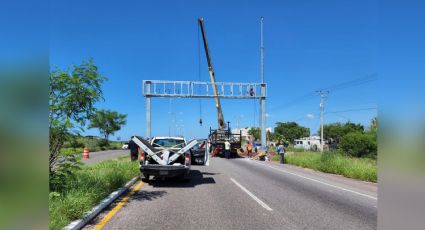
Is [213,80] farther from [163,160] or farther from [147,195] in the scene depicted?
[147,195]

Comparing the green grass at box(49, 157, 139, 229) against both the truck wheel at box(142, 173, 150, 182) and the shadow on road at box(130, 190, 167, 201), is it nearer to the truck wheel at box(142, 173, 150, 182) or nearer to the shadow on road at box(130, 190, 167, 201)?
the shadow on road at box(130, 190, 167, 201)

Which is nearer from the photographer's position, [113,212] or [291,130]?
[113,212]

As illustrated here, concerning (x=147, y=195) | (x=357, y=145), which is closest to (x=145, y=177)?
(x=147, y=195)

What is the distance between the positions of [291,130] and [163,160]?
10739 cm

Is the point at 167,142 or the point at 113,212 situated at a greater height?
the point at 167,142

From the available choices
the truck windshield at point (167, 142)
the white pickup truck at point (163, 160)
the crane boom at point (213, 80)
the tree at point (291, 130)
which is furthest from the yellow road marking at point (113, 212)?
the tree at point (291, 130)

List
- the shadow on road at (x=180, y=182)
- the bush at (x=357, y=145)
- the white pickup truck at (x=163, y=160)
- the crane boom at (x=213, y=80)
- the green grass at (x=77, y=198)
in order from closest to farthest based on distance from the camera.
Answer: the green grass at (x=77, y=198) → the white pickup truck at (x=163, y=160) → the shadow on road at (x=180, y=182) → the crane boom at (x=213, y=80) → the bush at (x=357, y=145)

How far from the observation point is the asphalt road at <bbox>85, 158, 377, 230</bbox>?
26.1 ft

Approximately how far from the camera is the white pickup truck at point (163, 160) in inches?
553

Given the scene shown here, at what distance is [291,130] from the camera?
119 meters

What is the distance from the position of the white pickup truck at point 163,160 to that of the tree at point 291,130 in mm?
104689

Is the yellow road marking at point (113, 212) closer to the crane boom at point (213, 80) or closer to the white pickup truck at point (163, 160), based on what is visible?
the white pickup truck at point (163, 160)

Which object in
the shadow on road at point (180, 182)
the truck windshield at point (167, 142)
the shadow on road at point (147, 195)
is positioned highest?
the truck windshield at point (167, 142)
